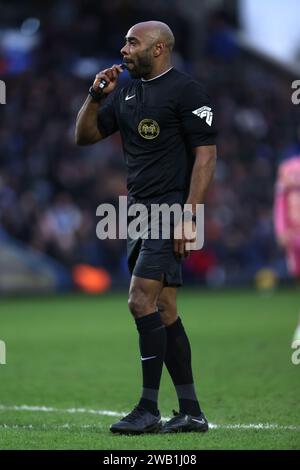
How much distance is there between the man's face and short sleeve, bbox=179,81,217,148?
0.28m

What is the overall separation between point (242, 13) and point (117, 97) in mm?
26868

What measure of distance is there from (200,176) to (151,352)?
1058mm

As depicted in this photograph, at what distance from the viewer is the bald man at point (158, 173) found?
603 centimetres

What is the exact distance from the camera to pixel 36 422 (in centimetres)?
649

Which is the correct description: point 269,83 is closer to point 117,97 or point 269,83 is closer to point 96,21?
point 96,21

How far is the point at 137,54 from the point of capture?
20.0 feet

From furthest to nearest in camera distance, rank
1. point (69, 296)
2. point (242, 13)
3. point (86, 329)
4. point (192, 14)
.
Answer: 1. point (242, 13)
2. point (192, 14)
3. point (69, 296)
4. point (86, 329)

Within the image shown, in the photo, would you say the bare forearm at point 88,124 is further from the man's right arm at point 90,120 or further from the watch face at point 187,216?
the watch face at point 187,216

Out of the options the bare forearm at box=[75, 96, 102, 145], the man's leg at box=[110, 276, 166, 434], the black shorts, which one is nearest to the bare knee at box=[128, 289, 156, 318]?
the man's leg at box=[110, 276, 166, 434]

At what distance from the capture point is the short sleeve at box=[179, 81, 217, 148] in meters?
6.02

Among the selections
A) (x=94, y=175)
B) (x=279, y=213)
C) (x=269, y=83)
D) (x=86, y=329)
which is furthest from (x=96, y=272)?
(x=269, y=83)

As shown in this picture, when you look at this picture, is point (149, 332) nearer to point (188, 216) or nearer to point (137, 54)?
point (188, 216)

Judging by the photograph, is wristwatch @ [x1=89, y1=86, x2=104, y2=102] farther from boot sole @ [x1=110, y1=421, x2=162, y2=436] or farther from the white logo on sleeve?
boot sole @ [x1=110, y1=421, x2=162, y2=436]

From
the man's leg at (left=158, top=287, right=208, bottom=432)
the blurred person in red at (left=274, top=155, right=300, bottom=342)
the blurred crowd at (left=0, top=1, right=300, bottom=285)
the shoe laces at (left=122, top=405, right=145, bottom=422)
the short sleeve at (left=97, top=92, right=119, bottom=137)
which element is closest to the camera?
the shoe laces at (left=122, top=405, right=145, bottom=422)
